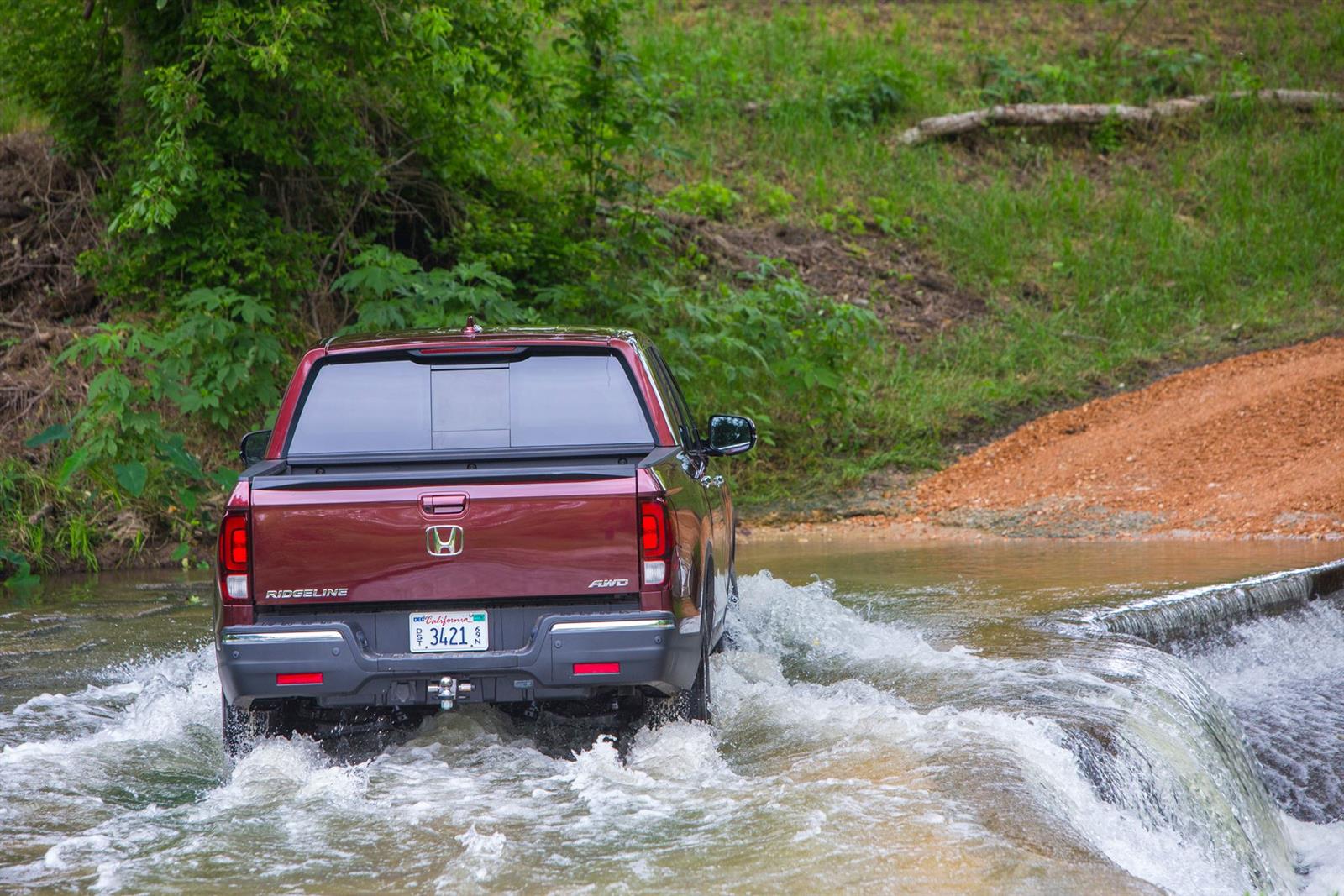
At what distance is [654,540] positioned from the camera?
5.02 meters

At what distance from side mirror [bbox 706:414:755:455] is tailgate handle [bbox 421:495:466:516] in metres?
1.91

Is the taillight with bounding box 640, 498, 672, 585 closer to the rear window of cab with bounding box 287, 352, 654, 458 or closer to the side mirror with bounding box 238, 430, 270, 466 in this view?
the rear window of cab with bounding box 287, 352, 654, 458

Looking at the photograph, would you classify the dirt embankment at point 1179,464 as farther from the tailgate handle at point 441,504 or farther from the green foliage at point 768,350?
the tailgate handle at point 441,504

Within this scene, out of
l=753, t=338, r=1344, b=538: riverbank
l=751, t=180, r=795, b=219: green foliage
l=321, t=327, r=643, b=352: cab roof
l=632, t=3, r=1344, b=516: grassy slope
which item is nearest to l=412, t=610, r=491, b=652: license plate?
l=321, t=327, r=643, b=352: cab roof

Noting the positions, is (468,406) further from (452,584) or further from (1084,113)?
(1084,113)

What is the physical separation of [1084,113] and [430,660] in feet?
74.2

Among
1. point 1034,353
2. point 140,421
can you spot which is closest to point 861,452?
point 1034,353

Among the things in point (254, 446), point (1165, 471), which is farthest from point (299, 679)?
point (1165, 471)

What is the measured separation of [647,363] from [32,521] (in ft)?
24.7

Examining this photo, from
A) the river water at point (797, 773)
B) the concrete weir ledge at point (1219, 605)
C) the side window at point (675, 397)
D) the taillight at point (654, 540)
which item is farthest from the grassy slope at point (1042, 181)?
the taillight at point (654, 540)

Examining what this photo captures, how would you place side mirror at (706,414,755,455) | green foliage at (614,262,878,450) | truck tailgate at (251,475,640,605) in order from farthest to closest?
green foliage at (614,262,878,450) < side mirror at (706,414,755,455) < truck tailgate at (251,475,640,605)

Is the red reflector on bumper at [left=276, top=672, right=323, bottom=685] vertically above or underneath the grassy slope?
underneath

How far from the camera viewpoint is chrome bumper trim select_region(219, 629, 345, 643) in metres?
4.94

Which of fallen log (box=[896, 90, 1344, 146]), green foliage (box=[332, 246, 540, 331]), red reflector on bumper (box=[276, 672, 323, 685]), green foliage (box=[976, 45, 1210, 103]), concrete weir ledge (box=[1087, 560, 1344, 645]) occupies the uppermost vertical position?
green foliage (box=[976, 45, 1210, 103])
